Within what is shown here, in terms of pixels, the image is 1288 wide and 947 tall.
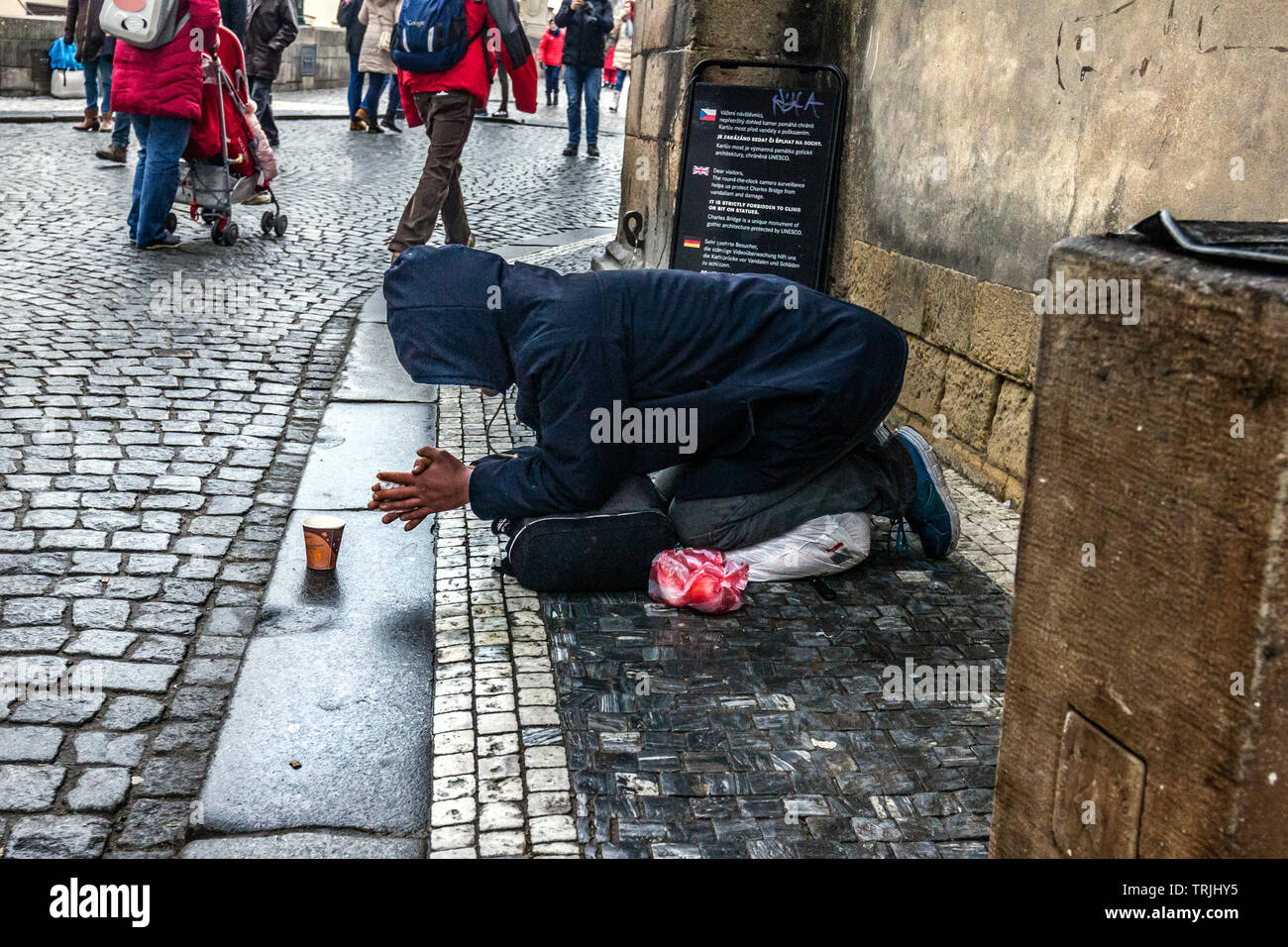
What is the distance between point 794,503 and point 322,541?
1.44 metres

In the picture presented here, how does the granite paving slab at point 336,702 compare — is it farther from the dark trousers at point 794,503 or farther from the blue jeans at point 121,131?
the blue jeans at point 121,131

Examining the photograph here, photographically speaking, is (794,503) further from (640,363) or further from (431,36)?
(431,36)

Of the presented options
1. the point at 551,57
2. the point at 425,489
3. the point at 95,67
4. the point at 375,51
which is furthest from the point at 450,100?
the point at 551,57

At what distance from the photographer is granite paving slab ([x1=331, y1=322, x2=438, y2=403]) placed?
19.9 feet

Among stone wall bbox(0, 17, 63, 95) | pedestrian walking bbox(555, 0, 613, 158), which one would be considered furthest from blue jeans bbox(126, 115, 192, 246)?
stone wall bbox(0, 17, 63, 95)

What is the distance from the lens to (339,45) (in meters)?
25.4

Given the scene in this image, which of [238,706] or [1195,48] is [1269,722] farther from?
[1195,48]

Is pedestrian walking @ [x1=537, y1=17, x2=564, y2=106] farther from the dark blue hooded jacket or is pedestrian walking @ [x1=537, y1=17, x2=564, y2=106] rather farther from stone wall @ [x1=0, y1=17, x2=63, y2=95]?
the dark blue hooded jacket

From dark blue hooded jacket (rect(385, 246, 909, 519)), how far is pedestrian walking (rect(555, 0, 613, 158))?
38.0 feet

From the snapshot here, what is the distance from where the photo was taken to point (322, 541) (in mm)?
4078

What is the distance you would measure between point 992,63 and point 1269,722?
4.02 metres

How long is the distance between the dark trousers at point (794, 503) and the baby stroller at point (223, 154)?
5618 millimetres

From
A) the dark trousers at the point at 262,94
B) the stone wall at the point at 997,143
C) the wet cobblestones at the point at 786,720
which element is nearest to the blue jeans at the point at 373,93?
the dark trousers at the point at 262,94
